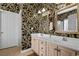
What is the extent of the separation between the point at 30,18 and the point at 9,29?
33cm

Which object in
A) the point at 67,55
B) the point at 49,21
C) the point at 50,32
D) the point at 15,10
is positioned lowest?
the point at 67,55

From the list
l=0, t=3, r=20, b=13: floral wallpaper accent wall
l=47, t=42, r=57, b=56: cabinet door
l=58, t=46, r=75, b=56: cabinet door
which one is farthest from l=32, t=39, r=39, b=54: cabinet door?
l=0, t=3, r=20, b=13: floral wallpaper accent wall

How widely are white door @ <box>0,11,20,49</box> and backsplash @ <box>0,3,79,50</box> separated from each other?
0.27 feet

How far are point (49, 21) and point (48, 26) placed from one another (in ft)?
0.23

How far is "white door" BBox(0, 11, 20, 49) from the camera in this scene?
6.79 ft

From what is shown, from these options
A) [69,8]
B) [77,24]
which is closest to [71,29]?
[77,24]

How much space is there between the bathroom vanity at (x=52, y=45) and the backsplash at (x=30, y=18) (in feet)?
0.25

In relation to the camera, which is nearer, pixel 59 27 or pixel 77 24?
pixel 77 24

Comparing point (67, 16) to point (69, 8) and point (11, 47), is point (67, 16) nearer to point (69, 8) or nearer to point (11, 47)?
point (69, 8)

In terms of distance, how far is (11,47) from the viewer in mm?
2125

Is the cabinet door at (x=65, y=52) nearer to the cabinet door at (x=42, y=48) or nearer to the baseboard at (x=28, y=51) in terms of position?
the cabinet door at (x=42, y=48)

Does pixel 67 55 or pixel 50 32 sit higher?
pixel 50 32

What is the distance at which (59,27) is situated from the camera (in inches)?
84.6

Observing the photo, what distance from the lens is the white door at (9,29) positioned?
207 centimetres
